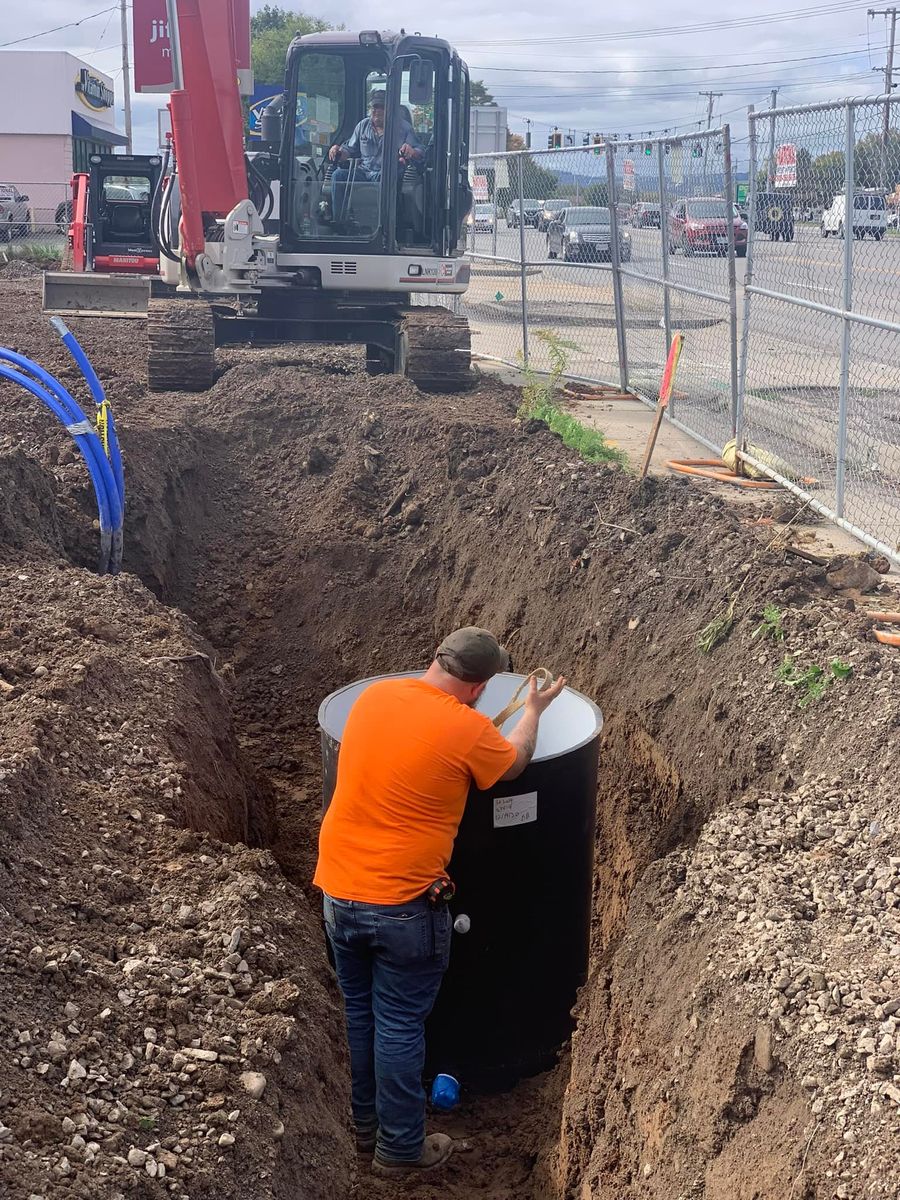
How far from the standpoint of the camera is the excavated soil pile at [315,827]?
9.98 ft

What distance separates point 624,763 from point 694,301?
556 centimetres

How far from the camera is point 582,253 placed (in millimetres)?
13586

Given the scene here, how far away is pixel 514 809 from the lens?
4316 millimetres

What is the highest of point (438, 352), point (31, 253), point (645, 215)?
point (31, 253)

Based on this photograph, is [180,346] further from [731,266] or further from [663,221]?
[731,266]

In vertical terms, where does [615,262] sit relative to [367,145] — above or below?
below

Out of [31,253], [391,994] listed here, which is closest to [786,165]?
[391,994]

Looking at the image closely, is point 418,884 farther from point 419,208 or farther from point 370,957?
point 419,208

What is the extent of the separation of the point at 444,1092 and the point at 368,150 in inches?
355

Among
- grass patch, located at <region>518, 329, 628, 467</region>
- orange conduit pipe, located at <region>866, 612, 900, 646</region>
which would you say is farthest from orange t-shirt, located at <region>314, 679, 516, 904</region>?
grass patch, located at <region>518, 329, 628, 467</region>

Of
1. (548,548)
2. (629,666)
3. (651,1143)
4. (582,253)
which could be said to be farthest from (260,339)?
(651,1143)

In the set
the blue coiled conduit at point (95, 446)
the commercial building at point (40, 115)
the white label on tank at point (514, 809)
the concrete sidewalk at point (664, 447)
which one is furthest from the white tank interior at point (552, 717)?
the commercial building at point (40, 115)

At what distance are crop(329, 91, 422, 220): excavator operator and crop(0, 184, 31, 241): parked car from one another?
24.0 meters

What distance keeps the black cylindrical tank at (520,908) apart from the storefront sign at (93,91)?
55.4 metres
